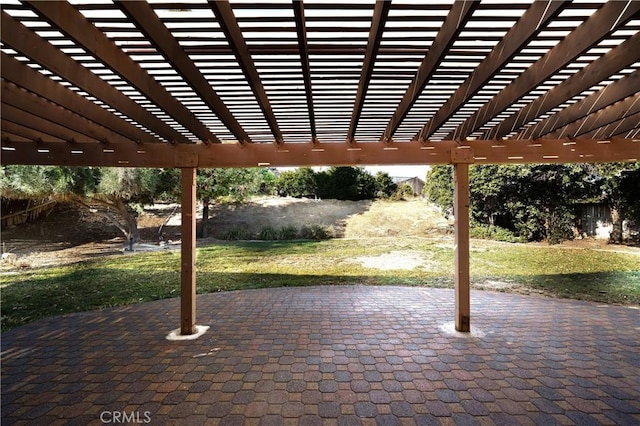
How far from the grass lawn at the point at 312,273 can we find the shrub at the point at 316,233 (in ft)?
5.55

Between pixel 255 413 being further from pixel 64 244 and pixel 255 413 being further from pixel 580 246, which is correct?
pixel 64 244

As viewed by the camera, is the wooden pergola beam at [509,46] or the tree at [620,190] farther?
the tree at [620,190]

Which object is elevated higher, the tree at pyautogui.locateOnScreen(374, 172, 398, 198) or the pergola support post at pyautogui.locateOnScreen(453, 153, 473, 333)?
the tree at pyautogui.locateOnScreen(374, 172, 398, 198)

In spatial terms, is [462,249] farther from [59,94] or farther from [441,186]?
[441,186]

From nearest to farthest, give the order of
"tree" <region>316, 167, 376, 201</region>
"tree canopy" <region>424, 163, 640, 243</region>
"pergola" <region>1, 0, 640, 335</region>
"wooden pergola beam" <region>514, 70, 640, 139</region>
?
"pergola" <region>1, 0, 640, 335</region> < "wooden pergola beam" <region>514, 70, 640, 139</region> < "tree canopy" <region>424, 163, 640, 243</region> < "tree" <region>316, 167, 376, 201</region>

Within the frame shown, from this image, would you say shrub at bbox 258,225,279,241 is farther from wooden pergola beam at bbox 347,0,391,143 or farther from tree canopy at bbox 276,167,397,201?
wooden pergola beam at bbox 347,0,391,143

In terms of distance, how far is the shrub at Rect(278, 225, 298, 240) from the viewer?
560 inches

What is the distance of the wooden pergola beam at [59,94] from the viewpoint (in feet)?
8.23

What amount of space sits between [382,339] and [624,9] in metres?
3.87

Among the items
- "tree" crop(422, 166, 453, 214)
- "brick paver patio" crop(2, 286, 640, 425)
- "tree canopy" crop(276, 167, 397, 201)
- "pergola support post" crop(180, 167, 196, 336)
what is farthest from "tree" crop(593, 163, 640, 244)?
"pergola support post" crop(180, 167, 196, 336)

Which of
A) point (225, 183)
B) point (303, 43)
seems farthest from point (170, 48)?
point (225, 183)

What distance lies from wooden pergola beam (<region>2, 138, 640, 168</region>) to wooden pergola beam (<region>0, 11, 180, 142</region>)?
747mm

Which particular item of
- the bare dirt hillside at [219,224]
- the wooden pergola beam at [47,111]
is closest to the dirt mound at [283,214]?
the bare dirt hillside at [219,224]

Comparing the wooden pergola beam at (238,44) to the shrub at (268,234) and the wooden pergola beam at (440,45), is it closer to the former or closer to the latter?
the wooden pergola beam at (440,45)
